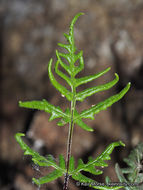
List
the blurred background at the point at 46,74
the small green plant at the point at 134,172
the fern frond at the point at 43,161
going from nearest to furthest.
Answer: the fern frond at the point at 43,161 < the small green plant at the point at 134,172 < the blurred background at the point at 46,74

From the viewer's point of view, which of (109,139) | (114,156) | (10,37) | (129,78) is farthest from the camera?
(10,37)

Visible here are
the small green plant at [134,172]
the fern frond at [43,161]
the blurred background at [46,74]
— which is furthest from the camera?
the blurred background at [46,74]

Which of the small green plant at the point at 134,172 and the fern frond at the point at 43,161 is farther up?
the fern frond at the point at 43,161

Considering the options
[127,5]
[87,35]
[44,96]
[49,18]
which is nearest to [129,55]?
[87,35]

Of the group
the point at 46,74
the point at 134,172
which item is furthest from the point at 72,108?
the point at 46,74

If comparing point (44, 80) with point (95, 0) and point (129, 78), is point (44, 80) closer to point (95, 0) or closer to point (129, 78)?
point (129, 78)

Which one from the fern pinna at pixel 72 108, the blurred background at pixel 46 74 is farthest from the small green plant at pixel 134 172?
the blurred background at pixel 46 74

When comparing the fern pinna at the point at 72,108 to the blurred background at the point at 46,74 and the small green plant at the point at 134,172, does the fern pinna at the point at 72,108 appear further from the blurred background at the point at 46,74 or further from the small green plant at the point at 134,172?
the blurred background at the point at 46,74

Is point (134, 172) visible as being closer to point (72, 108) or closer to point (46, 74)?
point (72, 108)

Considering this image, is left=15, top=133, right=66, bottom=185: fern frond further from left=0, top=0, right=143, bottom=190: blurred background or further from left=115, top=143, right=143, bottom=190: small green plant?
left=0, top=0, right=143, bottom=190: blurred background
